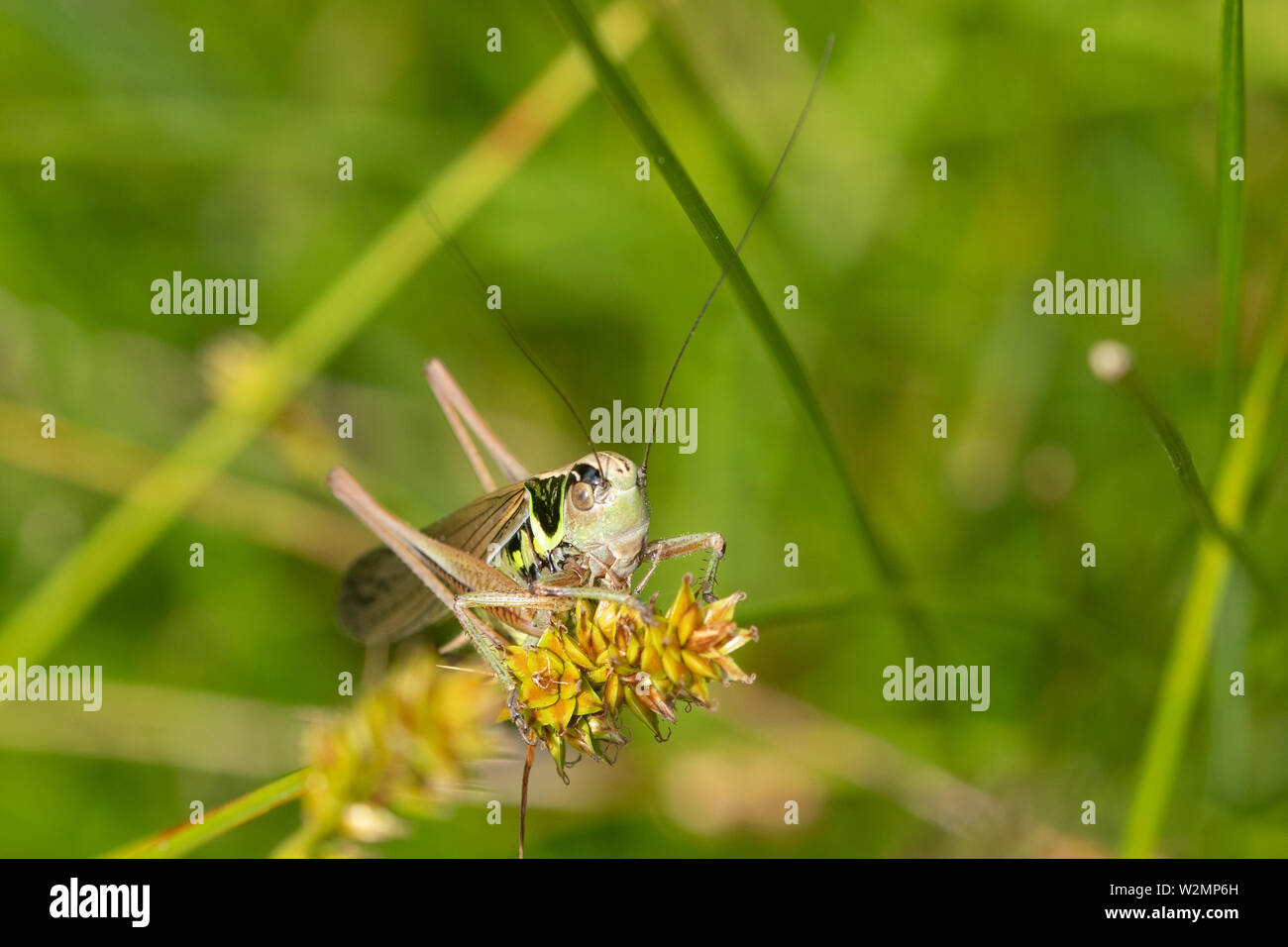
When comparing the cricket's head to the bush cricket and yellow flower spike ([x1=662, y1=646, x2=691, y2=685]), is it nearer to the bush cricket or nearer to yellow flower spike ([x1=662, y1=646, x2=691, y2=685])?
the bush cricket

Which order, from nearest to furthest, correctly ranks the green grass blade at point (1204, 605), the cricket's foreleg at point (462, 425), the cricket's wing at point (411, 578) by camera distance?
the green grass blade at point (1204, 605)
the cricket's wing at point (411, 578)
the cricket's foreleg at point (462, 425)

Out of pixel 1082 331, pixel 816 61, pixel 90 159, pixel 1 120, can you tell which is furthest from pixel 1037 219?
pixel 1 120

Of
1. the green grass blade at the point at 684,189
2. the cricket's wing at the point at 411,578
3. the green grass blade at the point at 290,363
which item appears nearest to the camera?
the green grass blade at the point at 684,189

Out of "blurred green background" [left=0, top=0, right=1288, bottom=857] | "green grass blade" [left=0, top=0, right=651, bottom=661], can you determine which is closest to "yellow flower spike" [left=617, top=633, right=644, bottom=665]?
"blurred green background" [left=0, top=0, right=1288, bottom=857]

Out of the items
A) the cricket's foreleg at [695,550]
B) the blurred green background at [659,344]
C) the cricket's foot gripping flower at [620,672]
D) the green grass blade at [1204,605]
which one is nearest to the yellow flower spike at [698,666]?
the cricket's foot gripping flower at [620,672]

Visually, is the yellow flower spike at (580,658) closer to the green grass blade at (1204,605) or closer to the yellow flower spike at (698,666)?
the yellow flower spike at (698,666)
